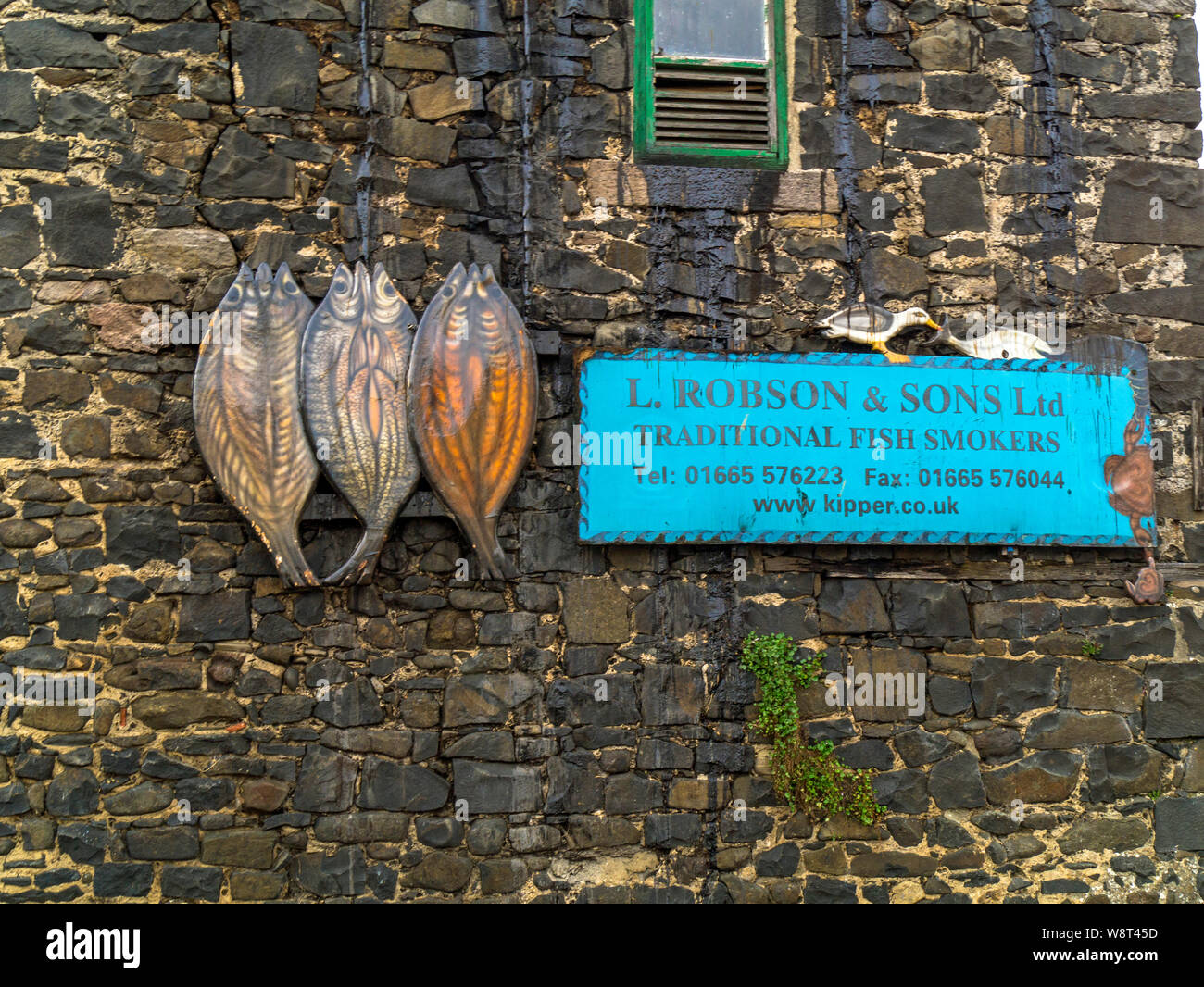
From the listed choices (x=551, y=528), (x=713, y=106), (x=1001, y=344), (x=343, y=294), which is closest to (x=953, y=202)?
(x=1001, y=344)

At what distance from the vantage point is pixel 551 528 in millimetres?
5414

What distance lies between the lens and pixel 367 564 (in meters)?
5.20

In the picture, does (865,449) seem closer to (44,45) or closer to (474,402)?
(474,402)

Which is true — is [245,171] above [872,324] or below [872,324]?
above

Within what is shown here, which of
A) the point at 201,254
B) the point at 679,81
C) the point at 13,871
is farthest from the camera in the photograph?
the point at 679,81

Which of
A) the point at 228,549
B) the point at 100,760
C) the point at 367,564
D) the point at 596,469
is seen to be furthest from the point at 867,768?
the point at 100,760

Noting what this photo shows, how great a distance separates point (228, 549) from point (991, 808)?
3.76m

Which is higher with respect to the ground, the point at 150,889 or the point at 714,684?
the point at 714,684

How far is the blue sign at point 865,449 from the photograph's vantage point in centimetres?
542

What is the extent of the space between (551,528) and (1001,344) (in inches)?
96.1

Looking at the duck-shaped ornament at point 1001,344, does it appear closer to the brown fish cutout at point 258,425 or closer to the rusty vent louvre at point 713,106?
the rusty vent louvre at point 713,106

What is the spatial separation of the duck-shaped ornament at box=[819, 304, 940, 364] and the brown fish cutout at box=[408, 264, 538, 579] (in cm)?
150

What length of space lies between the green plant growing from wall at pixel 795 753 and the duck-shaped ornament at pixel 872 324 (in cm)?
149

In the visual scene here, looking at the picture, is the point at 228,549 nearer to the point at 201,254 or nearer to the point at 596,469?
the point at 201,254
